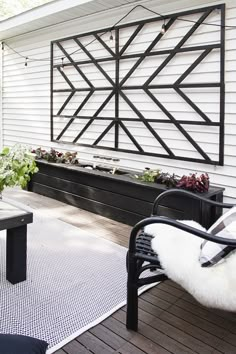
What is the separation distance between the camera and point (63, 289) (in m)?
2.56

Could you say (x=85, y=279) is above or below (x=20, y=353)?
below

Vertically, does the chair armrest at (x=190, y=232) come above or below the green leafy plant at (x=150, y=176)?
below

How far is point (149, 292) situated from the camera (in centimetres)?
255

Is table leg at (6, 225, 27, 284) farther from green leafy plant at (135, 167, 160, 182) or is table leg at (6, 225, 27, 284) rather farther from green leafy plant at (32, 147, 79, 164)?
green leafy plant at (32, 147, 79, 164)

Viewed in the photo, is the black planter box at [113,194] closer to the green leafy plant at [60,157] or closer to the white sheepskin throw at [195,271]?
the green leafy plant at [60,157]

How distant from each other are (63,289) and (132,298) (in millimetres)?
701

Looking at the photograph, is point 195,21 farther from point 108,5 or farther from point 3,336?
point 3,336

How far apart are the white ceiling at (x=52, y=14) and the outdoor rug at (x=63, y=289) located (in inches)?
124

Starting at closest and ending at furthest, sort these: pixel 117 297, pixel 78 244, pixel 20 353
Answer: pixel 20 353
pixel 117 297
pixel 78 244

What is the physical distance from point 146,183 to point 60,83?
2.78 metres

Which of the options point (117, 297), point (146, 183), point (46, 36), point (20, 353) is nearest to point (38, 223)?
point (146, 183)

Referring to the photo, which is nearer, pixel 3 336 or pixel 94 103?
pixel 3 336

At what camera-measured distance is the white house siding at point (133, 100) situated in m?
3.67

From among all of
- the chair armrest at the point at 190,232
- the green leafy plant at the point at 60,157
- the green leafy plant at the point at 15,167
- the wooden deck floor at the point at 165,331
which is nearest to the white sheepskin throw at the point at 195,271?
the chair armrest at the point at 190,232
